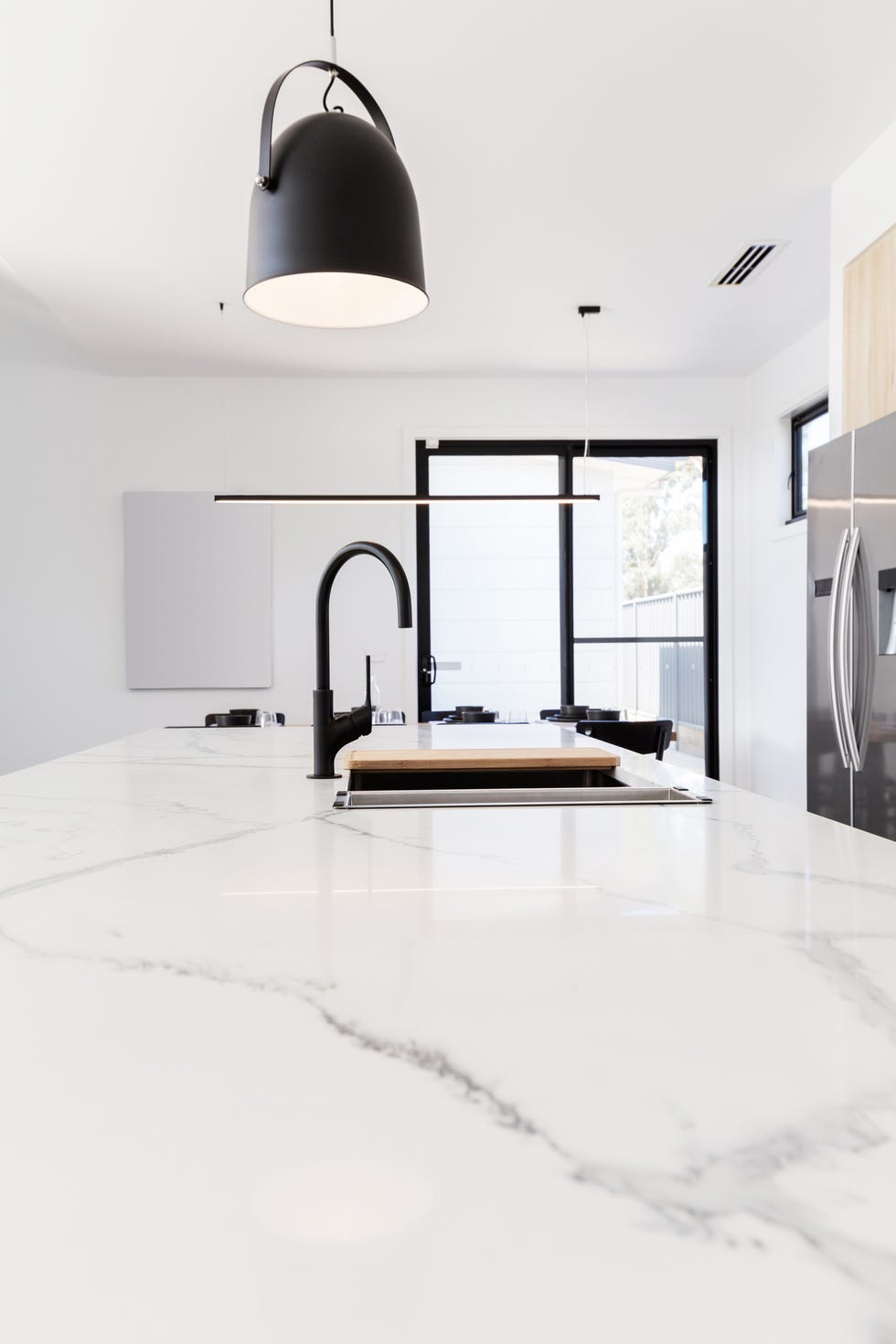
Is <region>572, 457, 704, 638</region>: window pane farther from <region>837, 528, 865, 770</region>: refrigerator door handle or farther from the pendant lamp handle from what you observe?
the pendant lamp handle

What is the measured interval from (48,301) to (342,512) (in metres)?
2.02

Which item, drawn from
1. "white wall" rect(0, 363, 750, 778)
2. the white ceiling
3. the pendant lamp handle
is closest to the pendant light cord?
"white wall" rect(0, 363, 750, 778)

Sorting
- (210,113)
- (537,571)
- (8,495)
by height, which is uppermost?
(210,113)

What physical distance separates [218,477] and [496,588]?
6.14 feet

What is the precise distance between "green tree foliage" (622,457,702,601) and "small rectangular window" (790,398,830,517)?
723 millimetres

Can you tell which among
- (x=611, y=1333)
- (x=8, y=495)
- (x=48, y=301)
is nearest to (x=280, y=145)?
(x=611, y=1333)

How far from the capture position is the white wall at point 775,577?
17.4 ft

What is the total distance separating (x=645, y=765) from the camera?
180 centimetres

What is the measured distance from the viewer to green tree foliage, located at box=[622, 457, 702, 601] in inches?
244

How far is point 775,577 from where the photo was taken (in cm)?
566

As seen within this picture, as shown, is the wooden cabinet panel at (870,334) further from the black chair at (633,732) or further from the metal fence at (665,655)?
the metal fence at (665,655)

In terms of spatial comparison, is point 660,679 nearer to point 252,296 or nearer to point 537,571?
point 537,571

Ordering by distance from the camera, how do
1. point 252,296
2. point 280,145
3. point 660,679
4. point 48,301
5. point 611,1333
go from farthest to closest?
point 660,679
point 48,301
point 252,296
point 280,145
point 611,1333

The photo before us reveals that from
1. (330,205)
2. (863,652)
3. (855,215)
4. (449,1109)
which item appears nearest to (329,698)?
(330,205)
